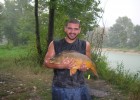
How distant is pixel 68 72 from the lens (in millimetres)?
3879

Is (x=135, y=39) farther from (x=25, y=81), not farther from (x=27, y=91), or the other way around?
(x=27, y=91)

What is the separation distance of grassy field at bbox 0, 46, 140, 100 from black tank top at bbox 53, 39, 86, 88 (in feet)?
10.8

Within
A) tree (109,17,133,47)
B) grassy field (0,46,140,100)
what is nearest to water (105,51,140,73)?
grassy field (0,46,140,100)

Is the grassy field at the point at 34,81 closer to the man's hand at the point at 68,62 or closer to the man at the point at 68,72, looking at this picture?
the man at the point at 68,72

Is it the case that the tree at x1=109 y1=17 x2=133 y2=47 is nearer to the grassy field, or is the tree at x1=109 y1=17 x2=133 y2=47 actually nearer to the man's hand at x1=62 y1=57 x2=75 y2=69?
the grassy field

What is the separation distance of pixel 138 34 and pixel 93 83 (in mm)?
71521

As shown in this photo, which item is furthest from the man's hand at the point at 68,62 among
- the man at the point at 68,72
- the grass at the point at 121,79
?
the grass at the point at 121,79

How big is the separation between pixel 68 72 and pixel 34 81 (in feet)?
20.3

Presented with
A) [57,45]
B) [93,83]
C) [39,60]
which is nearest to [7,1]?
[39,60]

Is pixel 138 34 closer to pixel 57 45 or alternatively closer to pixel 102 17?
pixel 102 17

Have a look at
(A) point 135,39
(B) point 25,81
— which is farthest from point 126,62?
(A) point 135,39

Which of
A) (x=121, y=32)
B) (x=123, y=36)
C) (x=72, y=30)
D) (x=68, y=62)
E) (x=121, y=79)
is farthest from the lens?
(x=121, y=32)

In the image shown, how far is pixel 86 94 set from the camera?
410 centimetres

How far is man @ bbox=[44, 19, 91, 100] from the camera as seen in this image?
389cm
